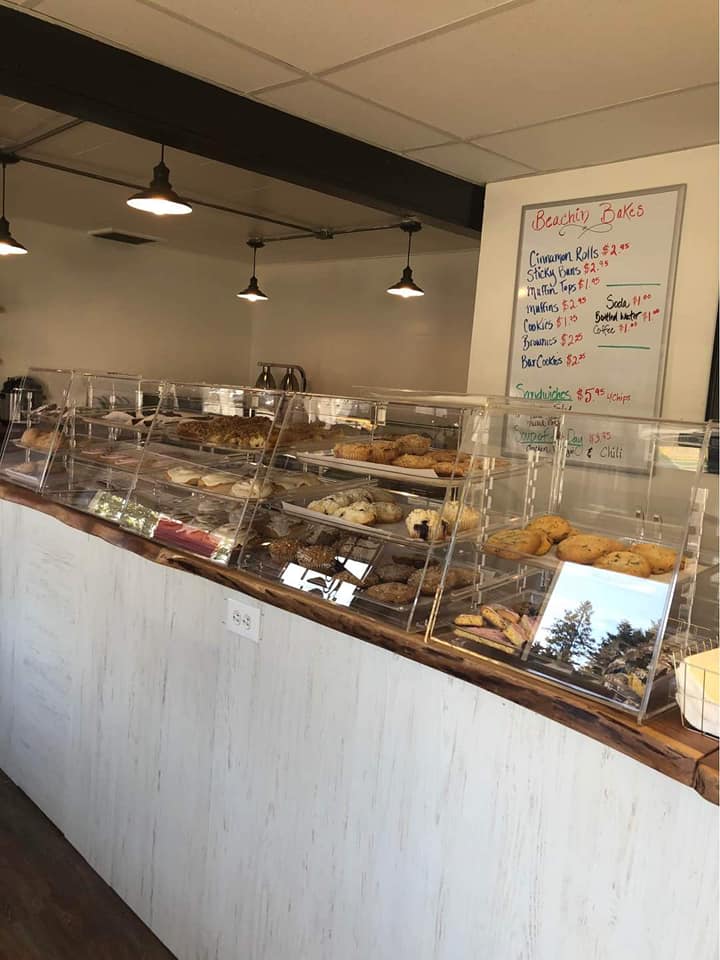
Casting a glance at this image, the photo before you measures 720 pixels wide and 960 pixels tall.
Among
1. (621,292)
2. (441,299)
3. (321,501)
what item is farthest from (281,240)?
(321,501)

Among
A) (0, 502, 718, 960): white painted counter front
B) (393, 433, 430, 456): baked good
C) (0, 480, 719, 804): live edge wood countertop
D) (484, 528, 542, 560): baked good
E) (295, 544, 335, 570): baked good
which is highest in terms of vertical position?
(393, 433, 430, 456): baked good

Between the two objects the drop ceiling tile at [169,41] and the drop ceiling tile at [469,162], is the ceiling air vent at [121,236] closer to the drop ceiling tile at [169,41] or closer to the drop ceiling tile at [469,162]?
the drop ceiling tile at [469,162]

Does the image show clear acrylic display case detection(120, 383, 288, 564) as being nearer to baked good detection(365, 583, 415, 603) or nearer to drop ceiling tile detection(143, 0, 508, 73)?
baked good detection(365, 583, 415, 603)

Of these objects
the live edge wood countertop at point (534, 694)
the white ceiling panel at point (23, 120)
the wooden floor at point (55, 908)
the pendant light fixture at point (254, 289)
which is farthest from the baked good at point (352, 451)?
the pendant light fixture at point (254, 289)

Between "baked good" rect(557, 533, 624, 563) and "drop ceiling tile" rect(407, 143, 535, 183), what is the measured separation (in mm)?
1983

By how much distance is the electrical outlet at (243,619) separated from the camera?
1.89 m

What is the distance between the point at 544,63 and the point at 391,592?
62.0 inches

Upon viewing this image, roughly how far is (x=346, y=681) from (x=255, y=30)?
1746 mm

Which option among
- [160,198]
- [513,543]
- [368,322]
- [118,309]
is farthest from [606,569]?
[118,309]

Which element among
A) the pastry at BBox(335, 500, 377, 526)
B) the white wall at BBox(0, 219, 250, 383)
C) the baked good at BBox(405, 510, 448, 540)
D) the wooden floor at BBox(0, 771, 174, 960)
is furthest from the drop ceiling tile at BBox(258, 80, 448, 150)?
the white wall at BBox(0, 219, 250, 383)

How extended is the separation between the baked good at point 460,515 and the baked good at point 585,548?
196 mm

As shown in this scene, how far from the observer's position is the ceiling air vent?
5866mm

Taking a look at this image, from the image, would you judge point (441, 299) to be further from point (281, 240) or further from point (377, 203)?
point (377, 203)

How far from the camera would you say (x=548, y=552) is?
1602mm
